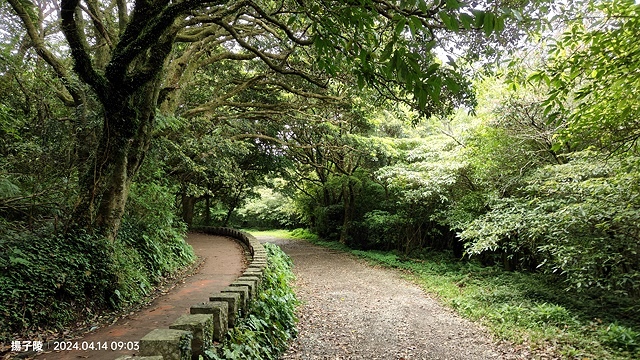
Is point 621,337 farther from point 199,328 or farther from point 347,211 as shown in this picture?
point 347,211

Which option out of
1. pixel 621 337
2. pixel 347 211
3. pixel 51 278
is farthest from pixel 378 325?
pixel 347 211

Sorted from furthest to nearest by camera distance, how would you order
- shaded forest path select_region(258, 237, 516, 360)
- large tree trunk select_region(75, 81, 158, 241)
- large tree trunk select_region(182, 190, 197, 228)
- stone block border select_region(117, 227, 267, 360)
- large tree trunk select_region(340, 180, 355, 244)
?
large tree trunk select_region(340, 180, 355, 244), large tree trunk select_region(182, 190, 197, 228), shaded forest path select_region(258, 237, 516, 360), large tree trunk select_region(75, 81, 158, 241), stone block border select_region(117, 227, 267, 360)

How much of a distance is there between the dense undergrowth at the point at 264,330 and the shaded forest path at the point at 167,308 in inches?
43.6

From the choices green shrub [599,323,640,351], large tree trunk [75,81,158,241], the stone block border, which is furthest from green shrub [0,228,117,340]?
green shrub [599,323,640,351]

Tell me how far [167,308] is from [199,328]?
278cm

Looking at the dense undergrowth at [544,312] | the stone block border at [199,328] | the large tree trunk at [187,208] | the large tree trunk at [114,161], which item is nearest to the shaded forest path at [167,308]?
the stone block border at [199,328]

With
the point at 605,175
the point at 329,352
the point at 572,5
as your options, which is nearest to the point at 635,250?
the point at 605,175

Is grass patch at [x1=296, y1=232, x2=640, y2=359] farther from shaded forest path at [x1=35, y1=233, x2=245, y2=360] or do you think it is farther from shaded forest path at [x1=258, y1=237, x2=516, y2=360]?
shaded forest path at [x1=35, y1=233, x2=245, y2=360]

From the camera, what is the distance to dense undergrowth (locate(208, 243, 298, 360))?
4023 millimetres

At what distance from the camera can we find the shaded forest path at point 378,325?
5.84 metres

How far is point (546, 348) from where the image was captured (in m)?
5.73

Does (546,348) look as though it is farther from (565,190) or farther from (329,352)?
(329,352)

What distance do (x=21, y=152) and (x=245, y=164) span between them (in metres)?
12.5

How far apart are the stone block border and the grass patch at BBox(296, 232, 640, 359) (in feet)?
16.5
